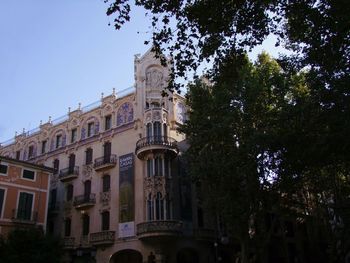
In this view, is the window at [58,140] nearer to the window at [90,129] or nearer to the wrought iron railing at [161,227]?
the window at [90,129]

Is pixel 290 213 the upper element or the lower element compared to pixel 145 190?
lower

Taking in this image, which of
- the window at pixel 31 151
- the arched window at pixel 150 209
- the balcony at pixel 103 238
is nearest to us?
the arched window at pixel 150 209

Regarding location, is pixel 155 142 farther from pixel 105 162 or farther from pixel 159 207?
pixel 105 162

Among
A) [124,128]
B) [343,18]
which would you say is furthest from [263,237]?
[343,18]

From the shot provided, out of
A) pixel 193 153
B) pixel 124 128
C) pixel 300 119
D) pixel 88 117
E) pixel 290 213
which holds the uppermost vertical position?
pixel 88 117

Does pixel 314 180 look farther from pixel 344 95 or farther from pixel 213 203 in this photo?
pixel 344 95

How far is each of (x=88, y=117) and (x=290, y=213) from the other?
20.6 m

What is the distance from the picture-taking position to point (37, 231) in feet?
93.6

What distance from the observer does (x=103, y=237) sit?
105 feet

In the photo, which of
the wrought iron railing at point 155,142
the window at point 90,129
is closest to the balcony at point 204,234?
the wrought iron railing at point 155,142

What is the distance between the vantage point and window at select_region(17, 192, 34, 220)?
32031mm

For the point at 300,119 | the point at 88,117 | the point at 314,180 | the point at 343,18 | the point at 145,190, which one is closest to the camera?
the point at 343,18

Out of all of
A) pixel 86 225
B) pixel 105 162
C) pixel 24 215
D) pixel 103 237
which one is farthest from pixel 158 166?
pixel 24 215

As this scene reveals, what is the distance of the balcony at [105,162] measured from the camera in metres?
34.2
